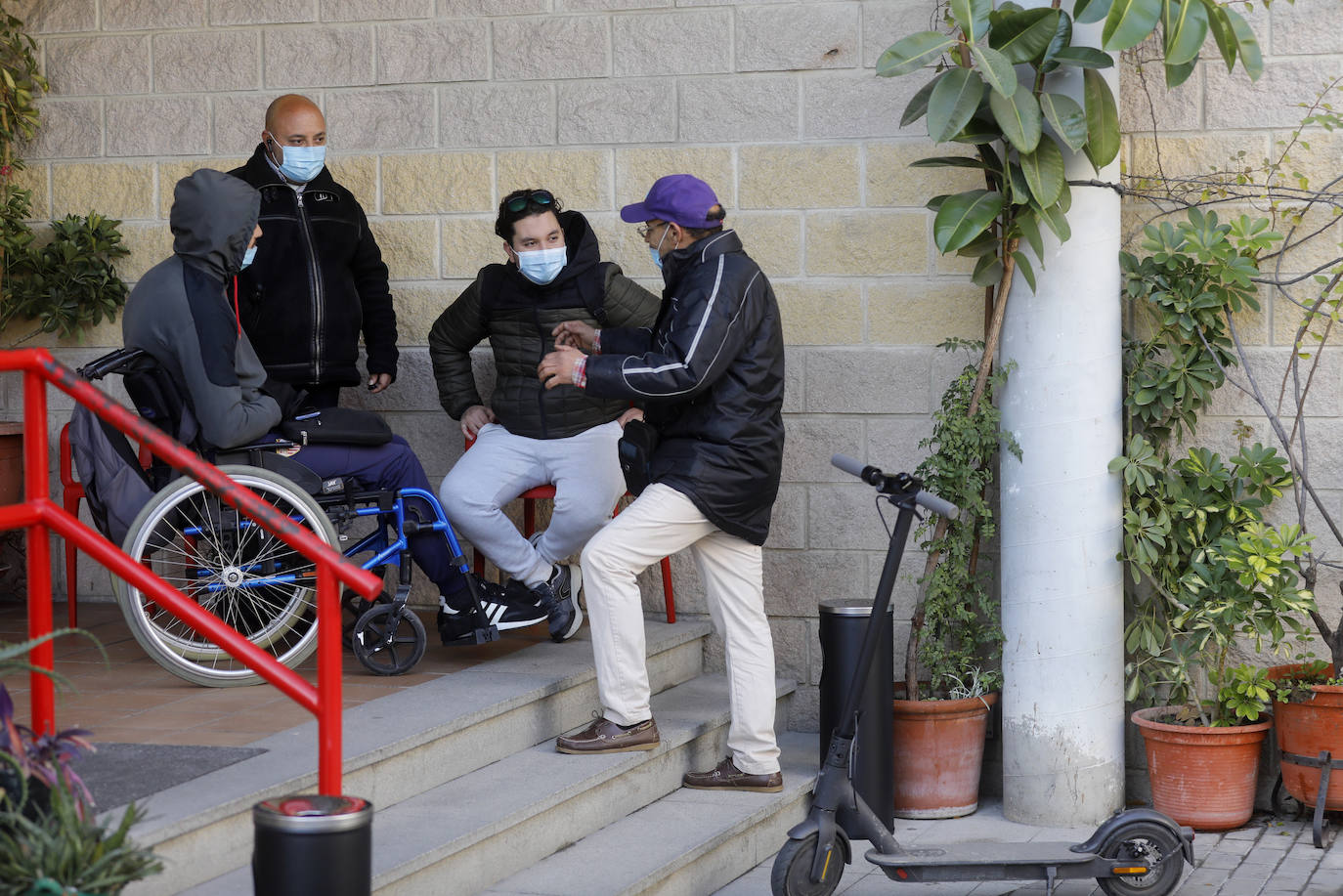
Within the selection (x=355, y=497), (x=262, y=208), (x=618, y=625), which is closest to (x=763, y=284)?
(x=618, y=625)

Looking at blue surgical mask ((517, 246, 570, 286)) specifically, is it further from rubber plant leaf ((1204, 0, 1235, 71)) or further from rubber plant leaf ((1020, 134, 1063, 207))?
rubber plant leaf ((1204, 0, 1235, 71))

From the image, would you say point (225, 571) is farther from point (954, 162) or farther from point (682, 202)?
point (954, 162)

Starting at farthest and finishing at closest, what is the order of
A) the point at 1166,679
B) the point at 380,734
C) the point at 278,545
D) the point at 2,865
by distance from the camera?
the point at 1166,679 → the point at 278,545 → the point at 380,734 → the point at 2,865

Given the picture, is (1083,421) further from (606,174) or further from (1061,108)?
(606,174)

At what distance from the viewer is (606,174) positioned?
5473mm

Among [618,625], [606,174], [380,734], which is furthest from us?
[606,174]

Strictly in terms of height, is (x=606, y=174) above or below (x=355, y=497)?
above

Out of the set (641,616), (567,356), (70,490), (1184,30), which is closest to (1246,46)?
(1184,30)

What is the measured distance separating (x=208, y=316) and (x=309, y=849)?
210 cm

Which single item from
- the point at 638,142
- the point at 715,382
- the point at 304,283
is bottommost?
the point at 715,382

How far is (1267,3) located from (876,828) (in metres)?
2.66

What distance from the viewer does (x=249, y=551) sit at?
4.47 m

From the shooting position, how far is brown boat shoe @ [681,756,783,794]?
4.43m

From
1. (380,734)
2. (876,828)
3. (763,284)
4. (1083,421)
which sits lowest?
(876,828)
